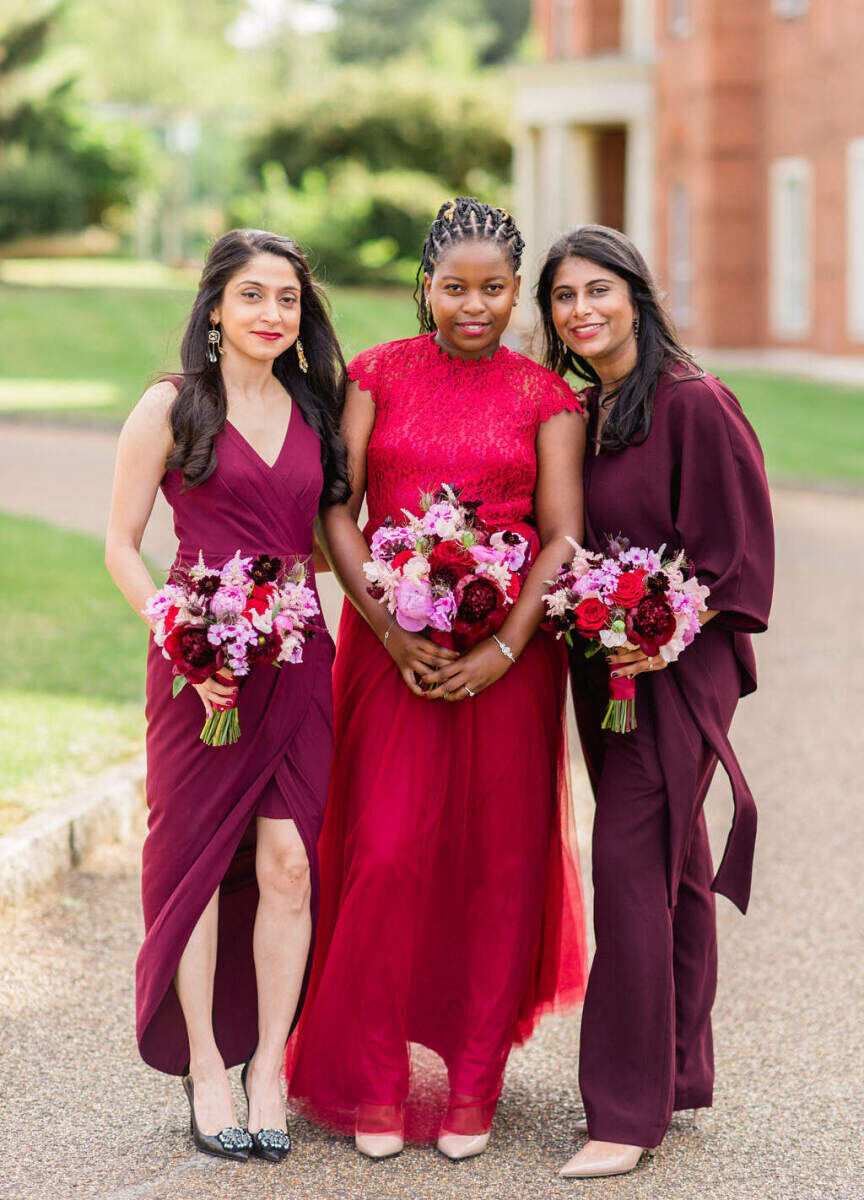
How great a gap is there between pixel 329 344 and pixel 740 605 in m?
1.23

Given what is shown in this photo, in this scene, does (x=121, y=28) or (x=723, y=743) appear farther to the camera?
(x=121, y=28)

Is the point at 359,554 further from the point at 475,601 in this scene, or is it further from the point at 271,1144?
the point at 271,1144

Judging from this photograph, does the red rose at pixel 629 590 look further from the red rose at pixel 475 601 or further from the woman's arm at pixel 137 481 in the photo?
the woman's arm at pixel 137 481

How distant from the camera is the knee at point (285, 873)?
13.1 ft

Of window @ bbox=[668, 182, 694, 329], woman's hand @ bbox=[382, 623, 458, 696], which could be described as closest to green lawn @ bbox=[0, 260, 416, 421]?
window @ bbox=[668, 182, 694, 329]

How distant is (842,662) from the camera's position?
31.7 ft

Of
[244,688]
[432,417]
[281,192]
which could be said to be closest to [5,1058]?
[244,688]

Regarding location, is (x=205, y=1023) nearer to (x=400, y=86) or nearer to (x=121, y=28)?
(x=400, y=86)

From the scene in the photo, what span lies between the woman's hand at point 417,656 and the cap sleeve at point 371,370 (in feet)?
2.07

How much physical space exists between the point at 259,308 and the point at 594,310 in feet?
2.67

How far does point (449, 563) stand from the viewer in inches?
150

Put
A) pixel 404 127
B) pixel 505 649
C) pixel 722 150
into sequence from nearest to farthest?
pixel 505 649 → pixel 722 150 → pixel 404 127

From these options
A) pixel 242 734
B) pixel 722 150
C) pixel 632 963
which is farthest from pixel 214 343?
pixel 722 150

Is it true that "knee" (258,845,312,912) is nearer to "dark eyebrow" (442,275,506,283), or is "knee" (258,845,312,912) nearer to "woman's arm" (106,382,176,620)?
"woman's arm" (106,382,176,620)
